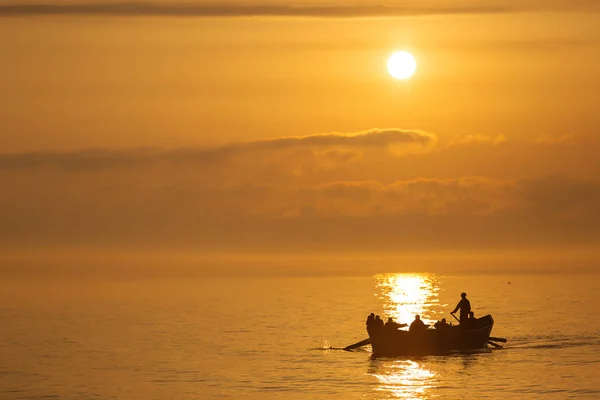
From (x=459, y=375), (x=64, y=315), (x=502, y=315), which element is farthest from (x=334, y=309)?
(x=459, y=375)

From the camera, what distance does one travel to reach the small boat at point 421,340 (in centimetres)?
6581

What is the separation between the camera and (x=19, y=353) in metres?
74.9

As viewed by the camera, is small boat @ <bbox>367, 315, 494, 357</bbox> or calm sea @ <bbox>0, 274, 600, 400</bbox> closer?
calm sea @ <bbox>0, 274, 600, 400</bbox>

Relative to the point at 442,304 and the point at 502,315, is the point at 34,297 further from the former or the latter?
the point at 502,315

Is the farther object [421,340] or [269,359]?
[269,359]

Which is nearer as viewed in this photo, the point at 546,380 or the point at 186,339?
the point at 546,380

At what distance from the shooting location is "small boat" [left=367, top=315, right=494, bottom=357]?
6581cm

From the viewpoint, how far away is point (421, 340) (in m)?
65.8

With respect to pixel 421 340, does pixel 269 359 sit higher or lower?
lower

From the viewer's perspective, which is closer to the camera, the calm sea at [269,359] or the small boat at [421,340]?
the calm sea at [269,359]

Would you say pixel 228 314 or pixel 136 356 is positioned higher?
pixel 228 314

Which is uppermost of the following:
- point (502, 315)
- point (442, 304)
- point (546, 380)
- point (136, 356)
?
Result: point (442, 304)

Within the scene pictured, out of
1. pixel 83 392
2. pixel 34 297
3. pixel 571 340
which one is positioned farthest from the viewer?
pixel 34 297

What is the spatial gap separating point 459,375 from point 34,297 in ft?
410
